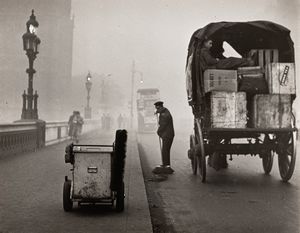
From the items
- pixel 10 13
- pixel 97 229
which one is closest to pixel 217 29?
pixel 97 229

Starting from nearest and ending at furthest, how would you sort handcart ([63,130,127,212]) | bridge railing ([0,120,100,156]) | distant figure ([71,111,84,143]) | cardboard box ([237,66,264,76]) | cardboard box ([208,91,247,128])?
handcart ([63,130,127,212]), cardboard box ([208,91,247,128]), cardboard box ([237,66,264,76]), bridge railing ([0,120,100,156]), distant figure ([71,111,84,143])

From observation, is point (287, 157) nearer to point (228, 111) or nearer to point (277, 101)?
point (277, 101)

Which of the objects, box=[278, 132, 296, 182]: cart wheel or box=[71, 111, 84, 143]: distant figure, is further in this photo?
box=[71, 111, 84, 143]: distant figure

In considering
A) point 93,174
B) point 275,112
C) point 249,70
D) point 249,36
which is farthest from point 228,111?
point 93,174

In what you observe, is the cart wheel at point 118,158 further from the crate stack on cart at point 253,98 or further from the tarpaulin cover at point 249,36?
the tarpaulin cover at point 249,36

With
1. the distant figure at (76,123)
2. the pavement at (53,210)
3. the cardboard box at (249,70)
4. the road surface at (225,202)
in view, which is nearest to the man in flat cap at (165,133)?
the road surface at (225,202)

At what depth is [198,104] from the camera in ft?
29.8

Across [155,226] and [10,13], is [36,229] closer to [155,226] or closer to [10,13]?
[155,226]

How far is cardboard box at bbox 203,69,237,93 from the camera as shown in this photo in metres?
8.39

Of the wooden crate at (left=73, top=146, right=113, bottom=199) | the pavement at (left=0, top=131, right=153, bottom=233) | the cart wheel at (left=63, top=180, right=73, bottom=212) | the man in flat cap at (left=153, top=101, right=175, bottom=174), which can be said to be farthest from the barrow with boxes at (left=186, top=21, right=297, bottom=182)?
the cart wheel at (left=63, top=180, right=73, bottom=212)

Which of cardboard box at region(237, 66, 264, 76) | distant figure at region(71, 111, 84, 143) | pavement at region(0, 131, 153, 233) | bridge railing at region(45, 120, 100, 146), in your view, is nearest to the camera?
pavement at region(0, 131, 153, 233)

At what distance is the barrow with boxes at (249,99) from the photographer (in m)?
8.34

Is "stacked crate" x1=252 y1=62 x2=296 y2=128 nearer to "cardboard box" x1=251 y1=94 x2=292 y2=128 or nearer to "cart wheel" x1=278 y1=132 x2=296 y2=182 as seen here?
"cardboard box" x1=251 y1=94 x2=292 y2=128

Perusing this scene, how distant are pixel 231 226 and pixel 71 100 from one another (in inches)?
2975
